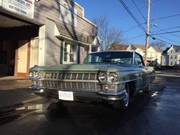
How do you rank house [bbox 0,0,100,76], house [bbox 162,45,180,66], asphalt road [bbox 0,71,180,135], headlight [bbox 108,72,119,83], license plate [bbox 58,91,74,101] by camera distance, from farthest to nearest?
house [bbox 162,45,180,66], house [bbox 0,0,100,76], license plate [bbox 58,91,74,101], headlight [bbox 108,72,119,83], asphalt road [bbox 0,71,180,135]

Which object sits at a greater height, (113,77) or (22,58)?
(22,58)

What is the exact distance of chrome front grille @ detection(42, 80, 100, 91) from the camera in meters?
4.97

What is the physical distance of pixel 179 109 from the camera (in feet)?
21.5

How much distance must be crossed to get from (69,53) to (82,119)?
35.5ft

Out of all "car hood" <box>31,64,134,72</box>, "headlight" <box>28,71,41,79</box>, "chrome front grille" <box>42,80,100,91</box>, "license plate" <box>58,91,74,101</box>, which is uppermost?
"car hood" <box>31,64,134,72</box>

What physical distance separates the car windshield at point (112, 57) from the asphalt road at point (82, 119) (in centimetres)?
139

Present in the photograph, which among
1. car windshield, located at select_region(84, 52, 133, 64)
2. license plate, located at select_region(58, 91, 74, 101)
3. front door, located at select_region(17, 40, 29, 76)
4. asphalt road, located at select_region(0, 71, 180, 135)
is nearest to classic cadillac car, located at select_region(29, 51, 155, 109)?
license plate, located at select_region(58, 91, 74, 101)

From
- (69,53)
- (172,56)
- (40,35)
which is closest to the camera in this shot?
(40,35)

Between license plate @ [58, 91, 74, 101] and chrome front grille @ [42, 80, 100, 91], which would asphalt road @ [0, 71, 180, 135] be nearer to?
license plate @ [58, 91, 74, 101]

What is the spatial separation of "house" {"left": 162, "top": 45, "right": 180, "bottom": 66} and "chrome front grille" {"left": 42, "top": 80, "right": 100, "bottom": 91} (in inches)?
3306

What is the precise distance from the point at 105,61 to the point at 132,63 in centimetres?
81

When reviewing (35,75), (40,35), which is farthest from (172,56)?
(35,75)

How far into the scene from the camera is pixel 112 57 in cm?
711

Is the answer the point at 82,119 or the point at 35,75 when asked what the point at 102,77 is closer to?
the point at 82,119
